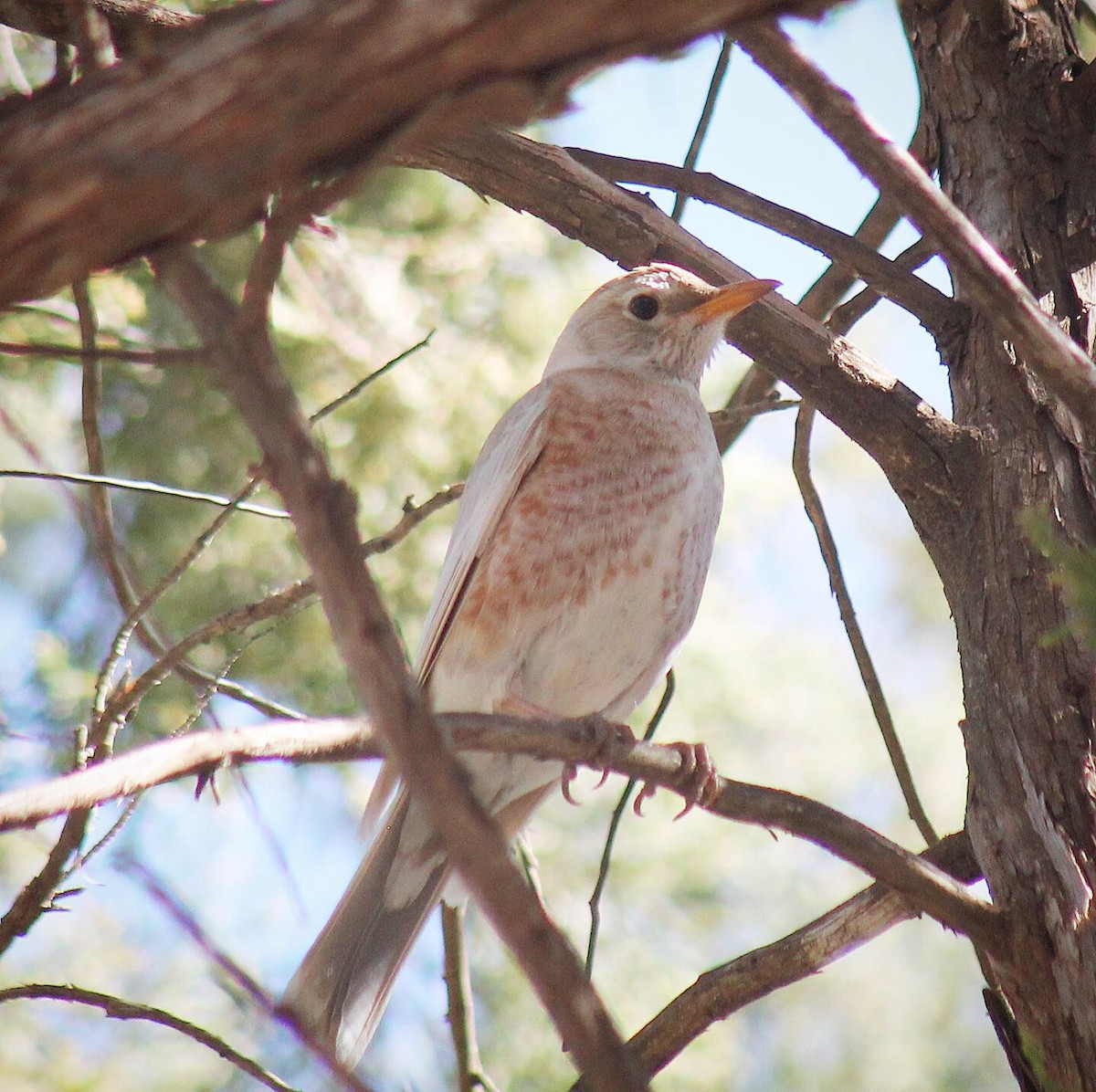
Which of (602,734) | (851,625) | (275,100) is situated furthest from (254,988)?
(851,625)

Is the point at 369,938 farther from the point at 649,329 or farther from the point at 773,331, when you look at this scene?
the point at 649,329

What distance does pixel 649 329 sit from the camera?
441 cm

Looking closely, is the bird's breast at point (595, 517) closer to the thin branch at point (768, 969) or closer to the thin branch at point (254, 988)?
the thin branch at point (768, 969)

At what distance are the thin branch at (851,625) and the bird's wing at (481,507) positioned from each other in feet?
2.45

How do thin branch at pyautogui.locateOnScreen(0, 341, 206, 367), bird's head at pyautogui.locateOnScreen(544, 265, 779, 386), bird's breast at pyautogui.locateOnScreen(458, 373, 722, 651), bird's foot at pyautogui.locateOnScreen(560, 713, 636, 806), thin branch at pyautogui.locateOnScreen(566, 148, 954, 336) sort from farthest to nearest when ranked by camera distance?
bird's head at pyautogui.locateOnScreen(544, 265, 779, 386) < bird's breast at pyautogui.locateOnScreen(458, 373, 722, 651) < thin branch at pyautogui.locateOnScreen(566, 148, 954, 336) < bird's foot at pyautogui.locateOnScreen(560, 713, 636, 806) < thin branch at pyautogui.locateOnScreen(0, 341, 206, 367)

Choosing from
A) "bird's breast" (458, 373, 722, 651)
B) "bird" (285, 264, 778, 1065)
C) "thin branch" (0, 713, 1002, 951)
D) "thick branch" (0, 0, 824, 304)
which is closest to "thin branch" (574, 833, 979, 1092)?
"thin branch" (0, 713, 1002, 951)

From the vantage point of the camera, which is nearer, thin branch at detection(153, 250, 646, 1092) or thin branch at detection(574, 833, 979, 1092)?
thin branch at detection(153, 250, 646, 1092)

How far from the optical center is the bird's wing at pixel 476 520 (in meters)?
3.52

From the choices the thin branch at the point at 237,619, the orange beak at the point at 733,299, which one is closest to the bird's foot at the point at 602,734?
the thin branch at the point at 237,619

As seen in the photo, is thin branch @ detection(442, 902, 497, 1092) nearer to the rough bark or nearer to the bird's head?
the rough bark

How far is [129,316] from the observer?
16.1 ft

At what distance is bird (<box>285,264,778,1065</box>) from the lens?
3381 mm

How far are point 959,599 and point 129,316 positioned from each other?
3.50 m

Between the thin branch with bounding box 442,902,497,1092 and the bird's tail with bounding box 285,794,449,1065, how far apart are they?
0.08 meters
